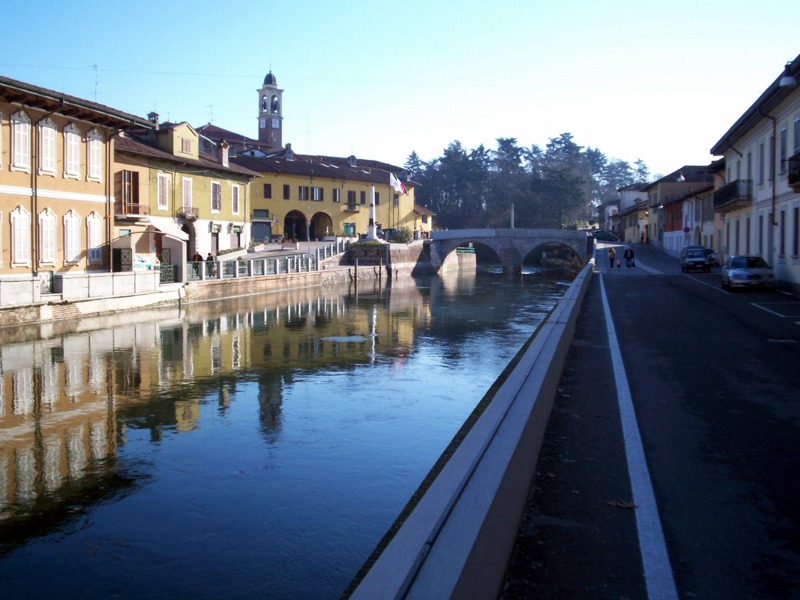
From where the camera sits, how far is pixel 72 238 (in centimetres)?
3041

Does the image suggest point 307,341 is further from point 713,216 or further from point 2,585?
point 713,216

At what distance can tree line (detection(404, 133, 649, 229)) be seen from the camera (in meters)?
104

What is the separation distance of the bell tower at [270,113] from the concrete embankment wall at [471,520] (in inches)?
3543

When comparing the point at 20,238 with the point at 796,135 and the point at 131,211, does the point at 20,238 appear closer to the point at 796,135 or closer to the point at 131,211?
the point at 131,211

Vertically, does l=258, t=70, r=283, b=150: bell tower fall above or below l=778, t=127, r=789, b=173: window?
above

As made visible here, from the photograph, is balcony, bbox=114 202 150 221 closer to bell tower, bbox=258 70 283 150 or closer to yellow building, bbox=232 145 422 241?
yellow building, bbox=232 145 422 241

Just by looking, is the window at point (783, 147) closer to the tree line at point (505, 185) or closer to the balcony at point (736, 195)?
the balcony at point (736, 195)

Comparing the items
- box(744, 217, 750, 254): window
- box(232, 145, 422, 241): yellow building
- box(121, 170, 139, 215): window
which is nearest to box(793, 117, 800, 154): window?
box(744, 217, 750, 254): window

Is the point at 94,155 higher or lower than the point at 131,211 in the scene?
higher

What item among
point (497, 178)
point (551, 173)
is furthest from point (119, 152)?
point (497, 178)

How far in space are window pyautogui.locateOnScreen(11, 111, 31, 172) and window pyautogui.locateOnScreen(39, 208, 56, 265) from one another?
1948 millimetres

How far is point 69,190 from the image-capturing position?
30172 mm

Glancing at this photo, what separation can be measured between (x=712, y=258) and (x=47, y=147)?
3626 centimetres

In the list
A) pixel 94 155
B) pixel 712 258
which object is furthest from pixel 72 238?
pixel 712 258
